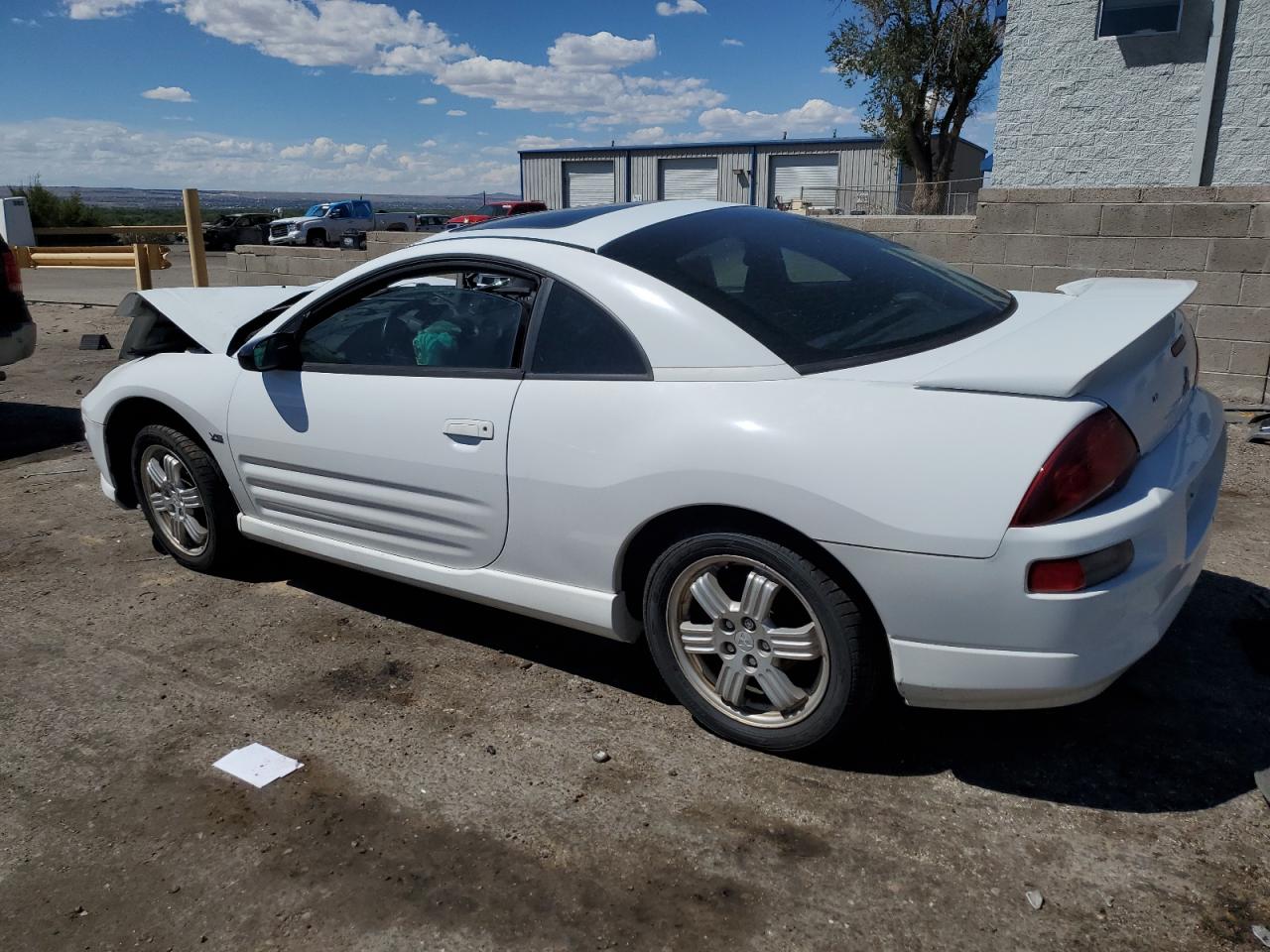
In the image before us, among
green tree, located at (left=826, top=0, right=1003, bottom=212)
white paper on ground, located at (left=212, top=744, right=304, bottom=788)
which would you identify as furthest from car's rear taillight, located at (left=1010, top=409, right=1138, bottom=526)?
green tree, located at (left=826, top=0, right=1003, bottom=212)

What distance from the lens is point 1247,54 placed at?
45.2 feet

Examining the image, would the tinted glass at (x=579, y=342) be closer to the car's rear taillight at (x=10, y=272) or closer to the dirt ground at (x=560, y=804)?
the dirt ground at (x=560, y=804)

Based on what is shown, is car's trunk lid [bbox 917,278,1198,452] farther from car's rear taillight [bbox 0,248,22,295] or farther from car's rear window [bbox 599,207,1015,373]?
car's rear taillight [bbox 0,248,22,295]

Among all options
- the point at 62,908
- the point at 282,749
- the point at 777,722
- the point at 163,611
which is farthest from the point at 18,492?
the point at 777,722

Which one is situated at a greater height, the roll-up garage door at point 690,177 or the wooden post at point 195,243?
the roll-up garage door at point 690,177

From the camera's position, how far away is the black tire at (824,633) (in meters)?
2.62

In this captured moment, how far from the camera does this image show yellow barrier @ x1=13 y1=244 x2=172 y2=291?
1284 centimetres

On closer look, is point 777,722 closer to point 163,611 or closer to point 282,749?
point 282,749

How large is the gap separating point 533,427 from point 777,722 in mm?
1160

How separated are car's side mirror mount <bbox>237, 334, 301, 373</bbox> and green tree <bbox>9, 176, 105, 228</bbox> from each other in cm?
3351

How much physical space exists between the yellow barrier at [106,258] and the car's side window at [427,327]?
10159 millimetres

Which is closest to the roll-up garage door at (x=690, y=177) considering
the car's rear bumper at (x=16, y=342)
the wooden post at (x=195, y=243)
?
the wooden post at (x=195, y=243)

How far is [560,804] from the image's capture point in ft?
9.09

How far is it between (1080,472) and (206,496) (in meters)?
3.47
